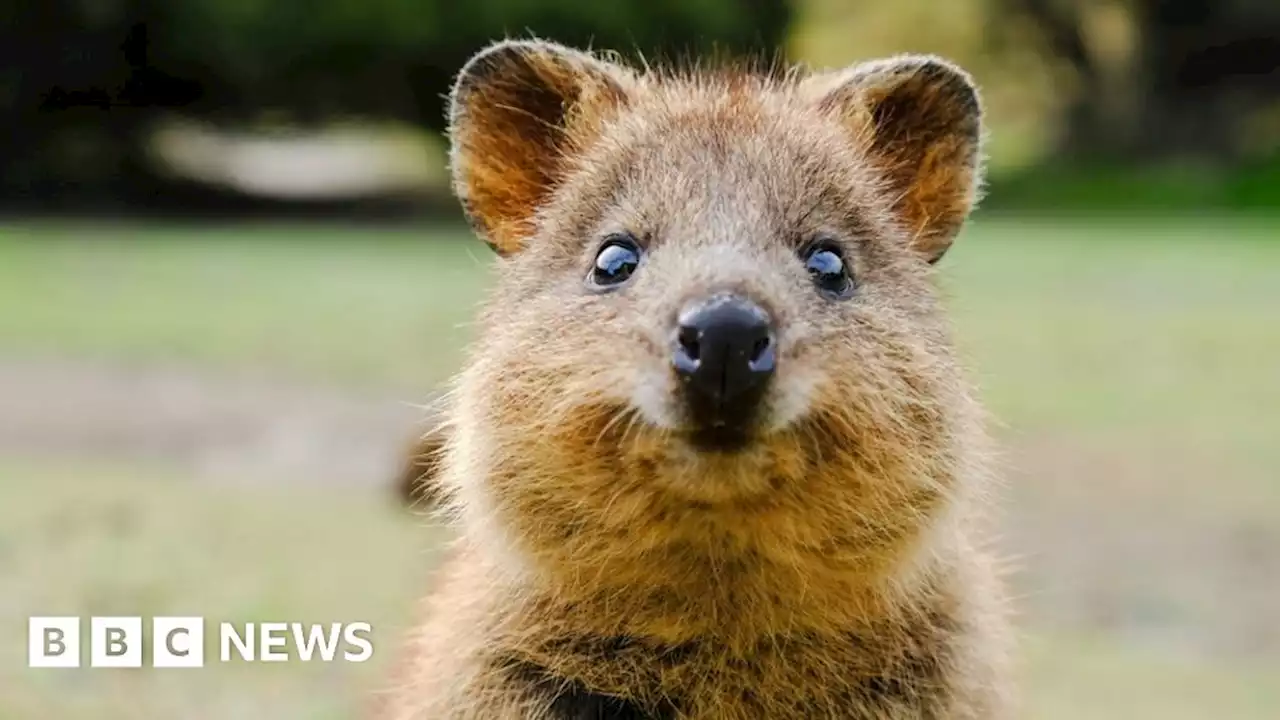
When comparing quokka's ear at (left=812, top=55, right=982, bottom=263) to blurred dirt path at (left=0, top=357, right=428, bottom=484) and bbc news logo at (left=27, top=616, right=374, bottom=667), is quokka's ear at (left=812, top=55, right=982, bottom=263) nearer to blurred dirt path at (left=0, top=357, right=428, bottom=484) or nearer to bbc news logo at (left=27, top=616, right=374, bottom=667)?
bbc news logo at (left=27, top=616, right=374, bottom=667)

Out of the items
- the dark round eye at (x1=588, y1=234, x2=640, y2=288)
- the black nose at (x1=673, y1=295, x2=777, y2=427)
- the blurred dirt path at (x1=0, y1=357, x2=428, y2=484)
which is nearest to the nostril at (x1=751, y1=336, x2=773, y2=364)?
the black nose at (x1=673, y1=295, x2=777, y2=427)

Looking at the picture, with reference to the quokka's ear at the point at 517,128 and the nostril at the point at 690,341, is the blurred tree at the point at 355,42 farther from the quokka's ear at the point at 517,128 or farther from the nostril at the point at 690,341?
the nostril at the point at 690,341

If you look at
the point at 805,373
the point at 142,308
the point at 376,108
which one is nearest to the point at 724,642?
the point at 805,373

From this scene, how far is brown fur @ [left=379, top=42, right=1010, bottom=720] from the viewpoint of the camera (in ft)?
10.2

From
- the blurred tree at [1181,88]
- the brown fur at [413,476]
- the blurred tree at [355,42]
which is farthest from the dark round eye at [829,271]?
the blurred tree at [1181,88]

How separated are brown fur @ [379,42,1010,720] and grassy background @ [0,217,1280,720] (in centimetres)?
47

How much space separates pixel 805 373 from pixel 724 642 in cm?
65

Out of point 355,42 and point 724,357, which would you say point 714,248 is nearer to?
point 724,357

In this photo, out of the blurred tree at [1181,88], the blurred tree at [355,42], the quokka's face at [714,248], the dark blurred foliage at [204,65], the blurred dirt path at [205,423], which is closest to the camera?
the quokka's face at [714,248]

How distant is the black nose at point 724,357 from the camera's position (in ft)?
9.30

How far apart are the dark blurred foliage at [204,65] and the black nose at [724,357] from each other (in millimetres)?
19332

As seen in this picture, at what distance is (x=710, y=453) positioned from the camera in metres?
2.96

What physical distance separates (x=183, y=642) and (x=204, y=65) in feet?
63.1

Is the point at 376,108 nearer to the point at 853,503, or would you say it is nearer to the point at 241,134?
the point at 241,134
